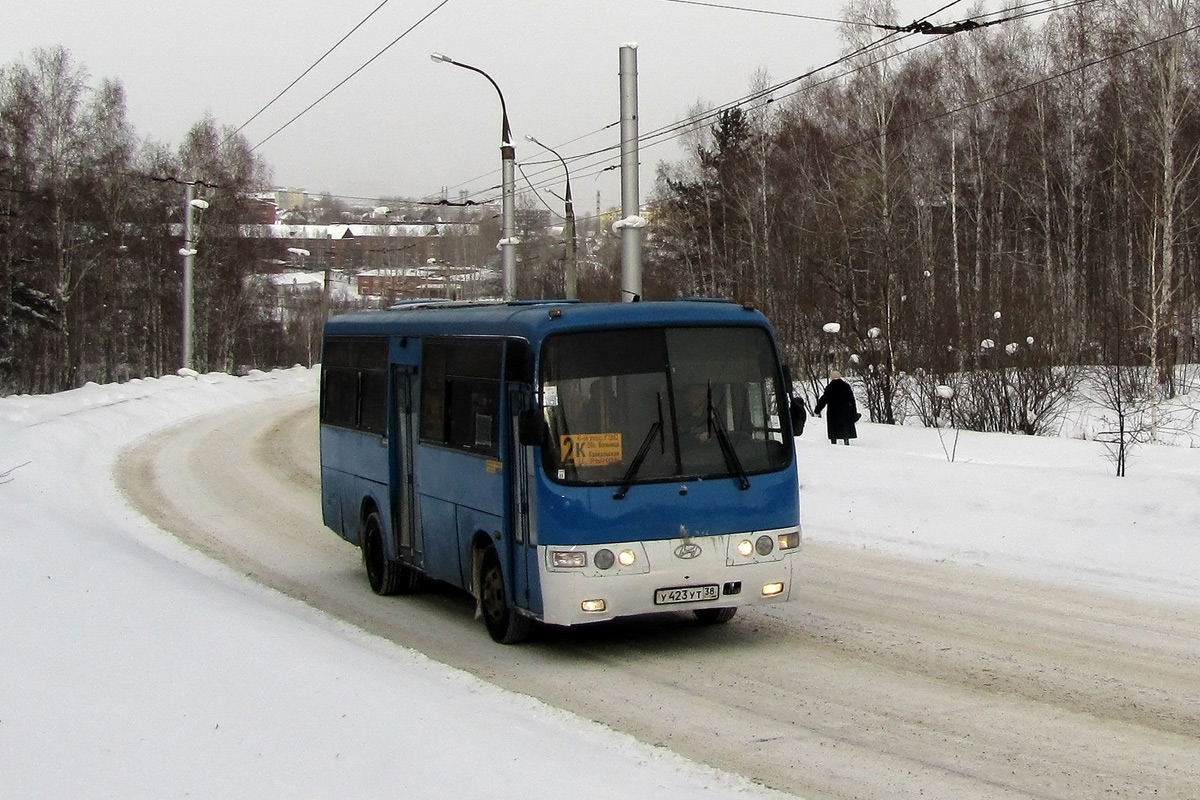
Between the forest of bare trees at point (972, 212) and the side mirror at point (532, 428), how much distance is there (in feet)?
47.4

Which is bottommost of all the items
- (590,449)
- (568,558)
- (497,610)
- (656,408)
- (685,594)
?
(497,610)

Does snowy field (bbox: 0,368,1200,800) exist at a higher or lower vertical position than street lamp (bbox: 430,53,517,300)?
lower

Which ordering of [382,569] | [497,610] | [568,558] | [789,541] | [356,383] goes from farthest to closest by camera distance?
[356,383] → [382,569] → [497,610] → [789,541] → [568,558]

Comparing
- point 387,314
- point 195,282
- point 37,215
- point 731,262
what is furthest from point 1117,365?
point 195,282

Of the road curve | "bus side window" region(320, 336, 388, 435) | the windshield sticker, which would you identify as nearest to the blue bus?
the windshield sticker

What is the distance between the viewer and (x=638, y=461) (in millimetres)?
9734

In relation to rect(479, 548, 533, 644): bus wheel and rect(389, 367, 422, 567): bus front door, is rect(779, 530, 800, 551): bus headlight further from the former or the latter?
rect(389, 367, 422, 567): bus front door

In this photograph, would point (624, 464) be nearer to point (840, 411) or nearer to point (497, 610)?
point (497, 610)

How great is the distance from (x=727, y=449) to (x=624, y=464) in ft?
2.49

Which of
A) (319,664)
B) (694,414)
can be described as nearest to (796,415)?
(694,414)

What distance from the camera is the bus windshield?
9742 mm

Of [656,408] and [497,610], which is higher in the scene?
[656,408]

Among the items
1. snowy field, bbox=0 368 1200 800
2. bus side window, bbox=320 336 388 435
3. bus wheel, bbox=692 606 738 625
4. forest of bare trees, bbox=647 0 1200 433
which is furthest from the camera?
forest of bare trees, bbox=647 0 1200 433

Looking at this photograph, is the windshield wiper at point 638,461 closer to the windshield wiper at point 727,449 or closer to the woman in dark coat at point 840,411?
the windshield wiper at point 727,449
